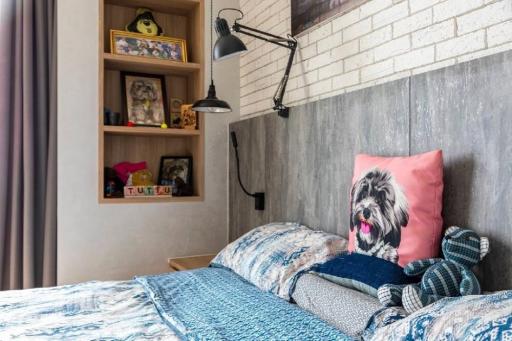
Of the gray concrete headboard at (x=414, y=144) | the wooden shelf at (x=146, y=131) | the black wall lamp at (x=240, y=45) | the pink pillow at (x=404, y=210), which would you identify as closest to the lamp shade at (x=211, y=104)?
the black wall lamp at (x=240, y=45)

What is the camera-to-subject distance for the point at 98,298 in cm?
155

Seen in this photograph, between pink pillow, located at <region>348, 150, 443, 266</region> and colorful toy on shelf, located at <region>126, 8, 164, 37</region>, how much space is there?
1992 mm

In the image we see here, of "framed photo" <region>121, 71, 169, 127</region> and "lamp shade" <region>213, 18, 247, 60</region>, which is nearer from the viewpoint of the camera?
"lamp shade" <region>213, 18, 247, 60</region>

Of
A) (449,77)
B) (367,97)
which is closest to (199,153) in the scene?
(367,97)

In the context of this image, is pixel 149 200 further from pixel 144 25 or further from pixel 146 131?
pixel 144 25

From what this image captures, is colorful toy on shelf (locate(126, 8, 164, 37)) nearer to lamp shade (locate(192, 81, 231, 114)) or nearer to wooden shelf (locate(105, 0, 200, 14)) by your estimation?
wooden shelf (locate(105, 0, 200, 14))

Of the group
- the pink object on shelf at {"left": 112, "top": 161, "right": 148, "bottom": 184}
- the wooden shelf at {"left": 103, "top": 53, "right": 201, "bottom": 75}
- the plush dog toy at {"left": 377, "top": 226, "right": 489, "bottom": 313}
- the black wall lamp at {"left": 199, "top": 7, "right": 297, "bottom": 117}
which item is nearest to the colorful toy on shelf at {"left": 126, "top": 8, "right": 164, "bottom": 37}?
the wooden shelf at {"left": 103, "top": 53, "right": 201, "bottom": 75}

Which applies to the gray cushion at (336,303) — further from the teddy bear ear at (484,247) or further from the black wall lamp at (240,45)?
the black wall lamp at (240,45)

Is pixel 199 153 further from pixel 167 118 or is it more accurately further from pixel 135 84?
pixel 135 84

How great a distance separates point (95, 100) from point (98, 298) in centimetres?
143

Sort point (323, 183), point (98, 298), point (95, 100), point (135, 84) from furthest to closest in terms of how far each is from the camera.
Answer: point (135, 84) → point (95, 100) → point (323, 183) → point (98, 298)

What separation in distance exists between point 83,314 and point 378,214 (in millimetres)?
1007

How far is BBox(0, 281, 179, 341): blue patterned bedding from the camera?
1.21 m

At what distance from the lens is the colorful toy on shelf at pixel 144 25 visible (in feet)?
9.19
